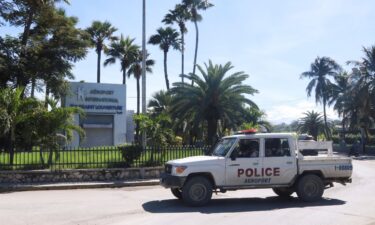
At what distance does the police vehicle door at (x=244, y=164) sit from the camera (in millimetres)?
12852

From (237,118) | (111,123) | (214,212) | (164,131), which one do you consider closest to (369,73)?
(111,123)

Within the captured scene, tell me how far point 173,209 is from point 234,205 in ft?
5.47

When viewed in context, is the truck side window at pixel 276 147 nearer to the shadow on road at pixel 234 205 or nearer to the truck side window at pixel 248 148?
the truck side window at pixel 248 148

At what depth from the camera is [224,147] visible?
13.3 meters

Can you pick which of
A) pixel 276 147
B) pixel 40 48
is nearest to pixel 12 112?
pixel 276 147

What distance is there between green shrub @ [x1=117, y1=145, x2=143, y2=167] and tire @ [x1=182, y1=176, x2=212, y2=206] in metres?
7.44

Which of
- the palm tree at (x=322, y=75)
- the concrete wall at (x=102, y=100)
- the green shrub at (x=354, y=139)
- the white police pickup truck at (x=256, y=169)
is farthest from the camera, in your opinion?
the palm tree at (x=322, y=75)

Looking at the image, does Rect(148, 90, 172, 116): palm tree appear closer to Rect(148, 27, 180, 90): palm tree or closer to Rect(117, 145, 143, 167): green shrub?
Rect(148, 27, 180, 90): palm tree

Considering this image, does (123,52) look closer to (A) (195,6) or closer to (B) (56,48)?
(A) (195,6)

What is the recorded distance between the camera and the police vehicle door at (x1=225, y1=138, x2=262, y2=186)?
12.9 m

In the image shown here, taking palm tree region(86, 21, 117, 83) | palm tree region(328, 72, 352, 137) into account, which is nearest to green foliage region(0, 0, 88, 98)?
palm tree region(86, 21, 117, 83)

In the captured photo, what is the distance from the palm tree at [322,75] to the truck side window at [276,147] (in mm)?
62257

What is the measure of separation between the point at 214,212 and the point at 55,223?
360 centimetres

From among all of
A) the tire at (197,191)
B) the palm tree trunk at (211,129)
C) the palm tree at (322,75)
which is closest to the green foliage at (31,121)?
the tire at (197,191)
